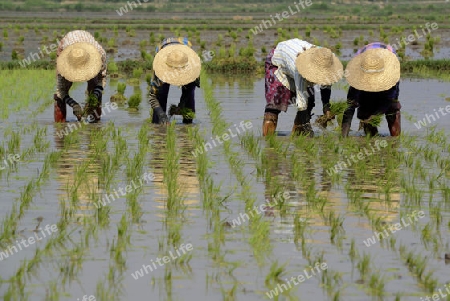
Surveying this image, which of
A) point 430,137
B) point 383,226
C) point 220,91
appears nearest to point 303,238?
point 383,226

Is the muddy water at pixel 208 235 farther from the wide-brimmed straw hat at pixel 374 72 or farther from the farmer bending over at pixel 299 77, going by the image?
the wide-brimmed straw hat at pixel 374 72

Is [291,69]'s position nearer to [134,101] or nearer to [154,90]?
[154,90]

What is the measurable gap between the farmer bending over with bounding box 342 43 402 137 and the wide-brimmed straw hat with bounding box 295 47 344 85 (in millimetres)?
545

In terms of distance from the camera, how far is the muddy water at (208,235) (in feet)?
15.5

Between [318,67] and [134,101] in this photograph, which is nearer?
[318,67]

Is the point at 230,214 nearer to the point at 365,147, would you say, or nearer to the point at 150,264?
the point at 150,264

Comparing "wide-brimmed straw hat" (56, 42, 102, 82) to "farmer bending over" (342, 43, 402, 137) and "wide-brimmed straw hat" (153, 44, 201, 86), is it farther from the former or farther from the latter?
"farmer bending over" (342, 43, 402, 137)

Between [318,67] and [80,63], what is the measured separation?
285 centimetres

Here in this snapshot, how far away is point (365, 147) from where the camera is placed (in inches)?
371

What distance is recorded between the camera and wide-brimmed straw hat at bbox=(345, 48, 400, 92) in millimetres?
9297

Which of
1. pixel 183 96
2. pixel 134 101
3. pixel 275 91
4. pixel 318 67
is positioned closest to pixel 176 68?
pixel 183 96

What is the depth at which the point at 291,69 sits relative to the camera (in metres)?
9.22

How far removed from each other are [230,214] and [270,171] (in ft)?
5.22

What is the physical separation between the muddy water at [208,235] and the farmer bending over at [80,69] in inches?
56.5
